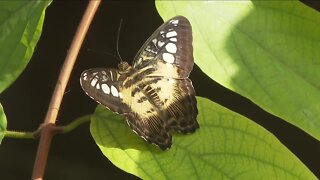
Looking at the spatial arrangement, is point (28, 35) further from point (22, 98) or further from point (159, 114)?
point (22, 98)

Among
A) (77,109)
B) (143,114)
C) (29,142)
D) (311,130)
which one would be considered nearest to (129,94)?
(143,114)

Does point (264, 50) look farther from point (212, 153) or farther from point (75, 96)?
point (75, 96)

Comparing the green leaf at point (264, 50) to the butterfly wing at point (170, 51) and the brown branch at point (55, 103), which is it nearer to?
the butterfly wing at point (170, 51)

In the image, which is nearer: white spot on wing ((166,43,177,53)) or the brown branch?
the brown branch

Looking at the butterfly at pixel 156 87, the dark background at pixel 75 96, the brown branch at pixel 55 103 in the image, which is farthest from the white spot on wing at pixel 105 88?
the dark background at pixel 75 96

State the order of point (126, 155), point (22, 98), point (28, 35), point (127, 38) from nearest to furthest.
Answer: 1. point (126, 155)
2. point (28, 35)
3. point (127, 38)
4. point (22, 98)

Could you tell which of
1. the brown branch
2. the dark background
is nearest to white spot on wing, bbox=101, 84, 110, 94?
the brown branch

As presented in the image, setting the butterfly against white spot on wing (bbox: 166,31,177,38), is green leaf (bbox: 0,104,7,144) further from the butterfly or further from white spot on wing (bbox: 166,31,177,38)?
white spot on wing (bbox: 166,31,177,38)
